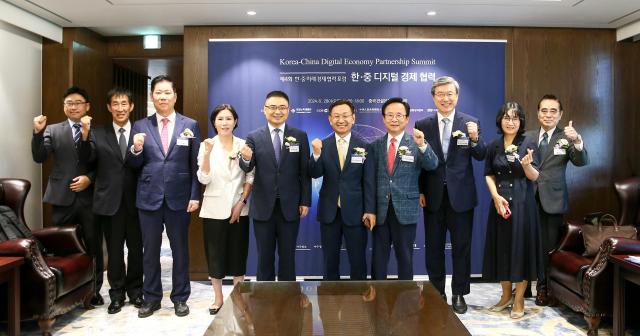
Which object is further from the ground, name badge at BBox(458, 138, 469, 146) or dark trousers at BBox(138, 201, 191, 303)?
name badge at BBox(458, 138, 469, 146)

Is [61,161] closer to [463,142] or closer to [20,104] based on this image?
[20,104]

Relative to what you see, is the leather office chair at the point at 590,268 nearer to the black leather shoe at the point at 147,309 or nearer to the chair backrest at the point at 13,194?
the black leather shoe at the point at 147,309

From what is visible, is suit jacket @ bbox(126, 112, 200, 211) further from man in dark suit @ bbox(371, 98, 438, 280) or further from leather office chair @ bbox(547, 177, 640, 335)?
leather office chair @ bbox(547, 177, 640, 335)

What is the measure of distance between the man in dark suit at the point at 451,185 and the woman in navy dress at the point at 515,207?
→ 0.19 meters

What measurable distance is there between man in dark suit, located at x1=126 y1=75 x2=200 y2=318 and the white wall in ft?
5.85

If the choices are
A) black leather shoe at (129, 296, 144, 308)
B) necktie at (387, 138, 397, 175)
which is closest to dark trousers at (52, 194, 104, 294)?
black leather shoe at (129, 296, 144, 308)

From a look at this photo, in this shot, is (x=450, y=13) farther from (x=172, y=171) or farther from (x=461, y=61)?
(x=172, y=171)

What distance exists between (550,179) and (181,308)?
333 cm

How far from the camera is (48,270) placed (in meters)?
3.44

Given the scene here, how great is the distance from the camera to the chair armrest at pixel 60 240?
394cm

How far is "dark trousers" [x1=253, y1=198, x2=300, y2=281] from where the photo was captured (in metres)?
3.71

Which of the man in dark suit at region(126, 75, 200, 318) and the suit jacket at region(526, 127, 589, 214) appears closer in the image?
the man in dark suit at region(126, 75, 200, 318)

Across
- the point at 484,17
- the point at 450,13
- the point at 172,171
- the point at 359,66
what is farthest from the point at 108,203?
the point at 484,17

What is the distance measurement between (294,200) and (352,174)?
1.60ft
